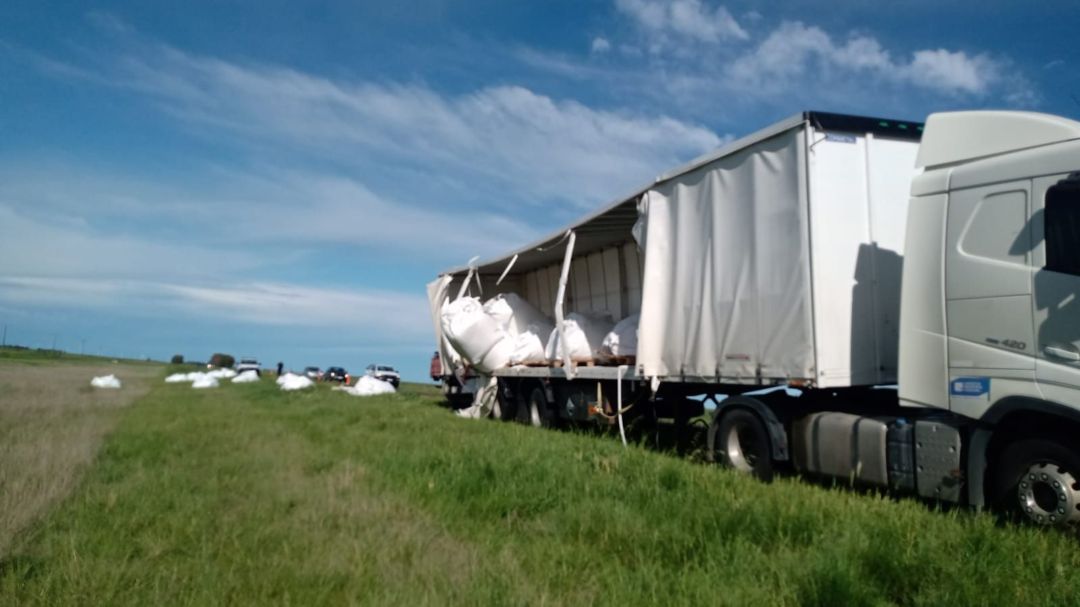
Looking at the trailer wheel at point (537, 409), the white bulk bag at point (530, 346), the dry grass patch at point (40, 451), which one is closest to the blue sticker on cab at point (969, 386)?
the dry grass patch at point (40, 451)

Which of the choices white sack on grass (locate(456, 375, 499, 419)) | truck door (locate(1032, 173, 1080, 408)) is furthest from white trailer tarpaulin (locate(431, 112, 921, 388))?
white sack on grass (locate(456, 375, 499, 419))

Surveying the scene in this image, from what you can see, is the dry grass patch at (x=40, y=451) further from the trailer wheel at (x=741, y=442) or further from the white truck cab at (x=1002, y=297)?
the white truck cab at (x=1002, y=297)

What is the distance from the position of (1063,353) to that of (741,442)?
150 inches

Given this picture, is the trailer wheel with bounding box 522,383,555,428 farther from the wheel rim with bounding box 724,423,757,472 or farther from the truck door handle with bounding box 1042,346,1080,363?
the truck door handle with bounding box 1042,346,1080,363

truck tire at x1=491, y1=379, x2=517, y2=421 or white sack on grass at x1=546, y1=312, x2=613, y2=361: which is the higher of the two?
white sack on grass at x1=546, y1=312, x2=613, y2=361

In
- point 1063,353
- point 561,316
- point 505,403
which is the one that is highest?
point 561,316

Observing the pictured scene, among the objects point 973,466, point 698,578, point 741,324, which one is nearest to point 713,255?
point 741,324

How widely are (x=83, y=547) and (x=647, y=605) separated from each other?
395 cm

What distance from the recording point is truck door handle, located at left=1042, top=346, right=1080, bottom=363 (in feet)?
18.6

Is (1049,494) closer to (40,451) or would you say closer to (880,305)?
(880,305)

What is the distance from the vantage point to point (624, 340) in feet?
40.5

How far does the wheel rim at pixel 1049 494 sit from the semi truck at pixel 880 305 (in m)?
0.01

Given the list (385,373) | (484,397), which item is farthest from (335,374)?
(484,397)

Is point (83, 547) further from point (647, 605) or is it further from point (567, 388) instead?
point (567, 388)
